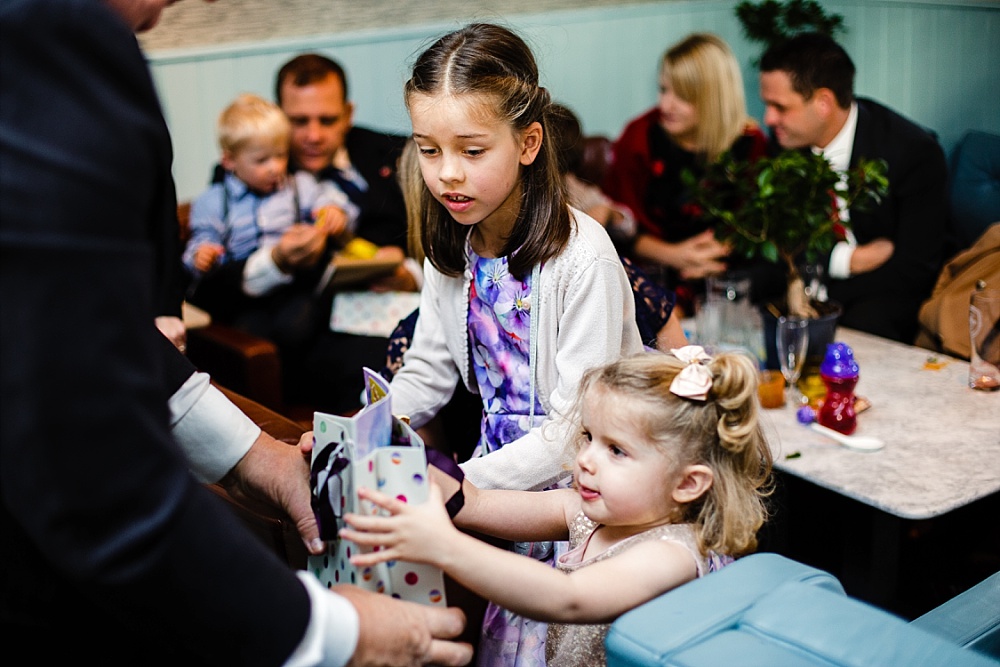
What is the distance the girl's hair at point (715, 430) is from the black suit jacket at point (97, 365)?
0.63 metres

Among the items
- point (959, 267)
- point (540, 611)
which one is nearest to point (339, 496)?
point (540, 611)

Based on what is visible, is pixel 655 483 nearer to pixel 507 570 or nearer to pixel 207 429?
pixel 507 570

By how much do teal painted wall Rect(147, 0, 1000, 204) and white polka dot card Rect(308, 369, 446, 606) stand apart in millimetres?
2197

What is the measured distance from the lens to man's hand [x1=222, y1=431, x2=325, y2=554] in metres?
1.48

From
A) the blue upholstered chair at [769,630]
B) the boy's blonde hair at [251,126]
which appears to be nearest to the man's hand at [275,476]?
the blue upholstered chair at [769,630]

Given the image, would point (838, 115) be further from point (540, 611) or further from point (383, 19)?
point (540, 611)

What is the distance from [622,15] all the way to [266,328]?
8.26 ft

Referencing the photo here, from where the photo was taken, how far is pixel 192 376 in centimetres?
151

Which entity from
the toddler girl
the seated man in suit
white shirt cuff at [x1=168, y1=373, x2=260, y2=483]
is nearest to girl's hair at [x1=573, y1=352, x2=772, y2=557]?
the toddler girl

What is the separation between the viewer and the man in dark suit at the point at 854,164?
3346 millimetres

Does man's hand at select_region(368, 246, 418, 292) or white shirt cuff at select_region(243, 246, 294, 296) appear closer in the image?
white shirt cuff at select_region(243, 246, 294, 296)

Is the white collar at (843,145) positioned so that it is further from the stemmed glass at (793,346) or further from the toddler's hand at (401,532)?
the toddler's hand at (401,532)

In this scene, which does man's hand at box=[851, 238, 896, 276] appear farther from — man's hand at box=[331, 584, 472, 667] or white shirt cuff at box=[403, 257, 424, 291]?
man's hand at box=[331, 584, 472, 667]

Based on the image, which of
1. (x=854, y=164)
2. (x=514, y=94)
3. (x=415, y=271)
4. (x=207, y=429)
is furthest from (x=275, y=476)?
(x=854, y=164)
